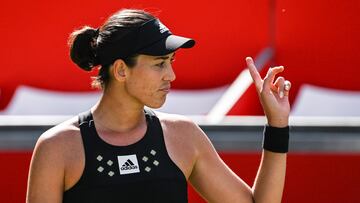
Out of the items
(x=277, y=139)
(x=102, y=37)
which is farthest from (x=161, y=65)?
(x=277, y=139)

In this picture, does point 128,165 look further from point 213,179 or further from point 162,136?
point 213,179

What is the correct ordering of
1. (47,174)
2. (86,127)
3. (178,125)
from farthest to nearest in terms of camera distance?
(178,125)
(86,127)
(47,174)

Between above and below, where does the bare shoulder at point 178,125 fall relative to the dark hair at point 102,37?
below

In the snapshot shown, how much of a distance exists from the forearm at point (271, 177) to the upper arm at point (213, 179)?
6 cm

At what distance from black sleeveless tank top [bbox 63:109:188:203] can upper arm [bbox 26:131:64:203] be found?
0.16ft

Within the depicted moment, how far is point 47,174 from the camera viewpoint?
2.53m

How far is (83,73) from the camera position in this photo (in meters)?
4.46

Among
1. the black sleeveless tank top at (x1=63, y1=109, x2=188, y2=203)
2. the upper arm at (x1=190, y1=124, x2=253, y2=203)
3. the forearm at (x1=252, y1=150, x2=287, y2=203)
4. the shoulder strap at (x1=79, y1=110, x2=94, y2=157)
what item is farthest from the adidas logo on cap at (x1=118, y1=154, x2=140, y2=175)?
the forearm at (x1=252, y1=150, x2=287, y2=203)

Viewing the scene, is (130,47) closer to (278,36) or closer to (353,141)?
(353,141)

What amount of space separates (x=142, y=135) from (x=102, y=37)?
305mm

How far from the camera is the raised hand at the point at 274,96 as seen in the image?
2.64m

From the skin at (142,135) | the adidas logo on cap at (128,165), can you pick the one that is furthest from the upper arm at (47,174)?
the adidas logo on cap at (128,165)

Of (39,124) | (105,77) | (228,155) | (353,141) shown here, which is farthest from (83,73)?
(105,77)

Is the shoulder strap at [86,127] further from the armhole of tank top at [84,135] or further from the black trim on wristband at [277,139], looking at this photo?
the black trim on wristband at [277,139]
